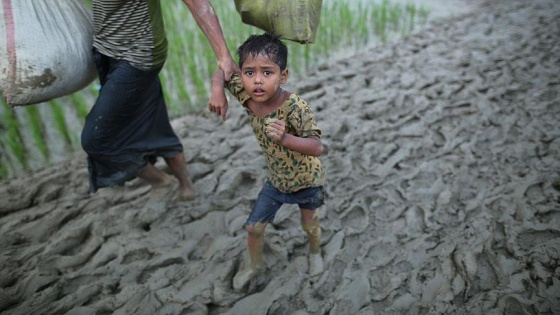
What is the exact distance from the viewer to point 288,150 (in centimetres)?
146

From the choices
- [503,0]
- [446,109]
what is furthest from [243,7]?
[503,0]

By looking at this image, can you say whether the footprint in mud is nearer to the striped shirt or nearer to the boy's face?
the boy's face

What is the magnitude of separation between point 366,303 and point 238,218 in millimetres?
780

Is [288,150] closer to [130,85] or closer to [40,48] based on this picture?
[130,85]

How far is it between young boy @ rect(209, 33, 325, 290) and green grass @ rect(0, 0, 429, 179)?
1.83 metres

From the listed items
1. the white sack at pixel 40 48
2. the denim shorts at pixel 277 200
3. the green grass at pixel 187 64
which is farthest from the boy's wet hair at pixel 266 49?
the green grass at pixel 187 64

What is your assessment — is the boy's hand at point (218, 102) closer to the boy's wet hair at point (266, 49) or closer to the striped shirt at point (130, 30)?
the boy's wet hair at point (266, 49)

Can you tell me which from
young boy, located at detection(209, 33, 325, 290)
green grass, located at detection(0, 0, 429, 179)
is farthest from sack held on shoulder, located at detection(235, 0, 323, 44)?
green grass, located at detection(0, 0, 429, 179)

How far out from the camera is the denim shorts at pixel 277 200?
5.20ft

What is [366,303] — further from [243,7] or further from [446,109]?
[446,109]

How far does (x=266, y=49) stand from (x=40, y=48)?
85cm

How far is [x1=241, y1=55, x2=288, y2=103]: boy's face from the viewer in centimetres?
126

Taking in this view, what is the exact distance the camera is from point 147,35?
168 centimetres

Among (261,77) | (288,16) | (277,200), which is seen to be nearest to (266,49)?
(261,77)
